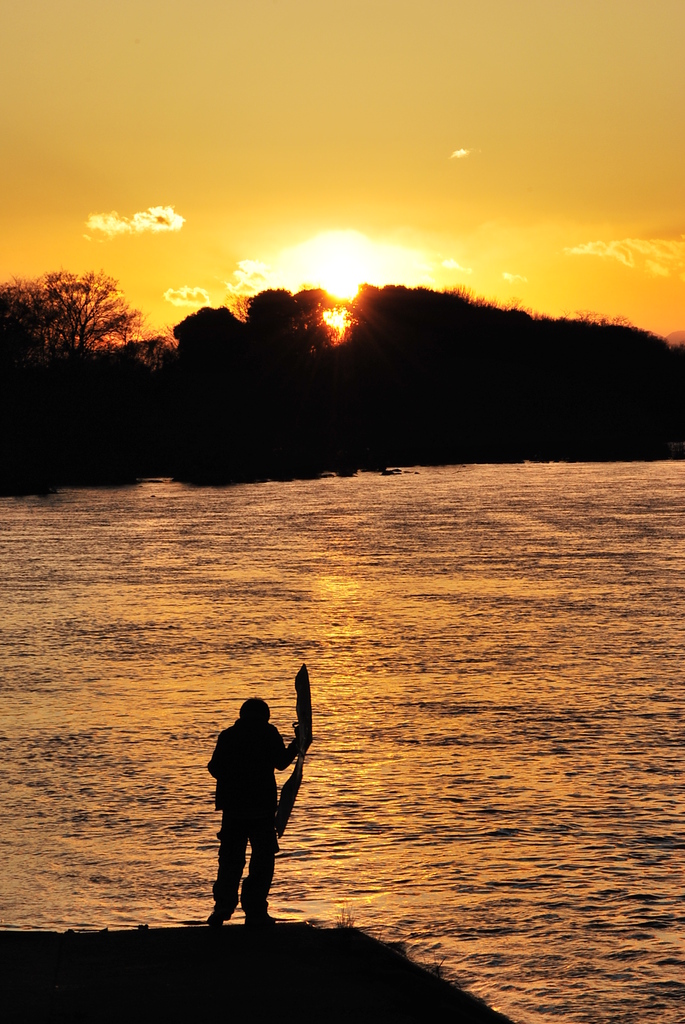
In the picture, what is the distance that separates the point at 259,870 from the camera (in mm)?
8008

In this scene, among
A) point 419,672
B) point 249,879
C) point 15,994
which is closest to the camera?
point 15,994

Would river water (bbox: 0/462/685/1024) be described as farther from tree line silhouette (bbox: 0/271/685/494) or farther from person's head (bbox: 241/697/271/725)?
tree line silhouette (bbox: 0/271/685/494)

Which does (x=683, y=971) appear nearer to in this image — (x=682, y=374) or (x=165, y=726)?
(x=165, y=726)

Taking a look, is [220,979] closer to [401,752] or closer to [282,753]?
[282,753]

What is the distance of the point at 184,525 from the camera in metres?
49.6

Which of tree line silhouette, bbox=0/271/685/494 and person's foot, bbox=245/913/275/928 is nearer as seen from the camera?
person's foot, bbox=245/913/275/928

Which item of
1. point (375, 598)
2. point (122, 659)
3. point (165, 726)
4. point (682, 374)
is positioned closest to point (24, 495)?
point (375, 598)

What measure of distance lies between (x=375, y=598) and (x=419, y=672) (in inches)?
339

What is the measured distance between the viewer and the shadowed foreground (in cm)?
638

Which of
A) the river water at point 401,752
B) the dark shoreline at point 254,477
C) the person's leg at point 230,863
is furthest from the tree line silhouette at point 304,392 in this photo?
the person's leg at point 230,863

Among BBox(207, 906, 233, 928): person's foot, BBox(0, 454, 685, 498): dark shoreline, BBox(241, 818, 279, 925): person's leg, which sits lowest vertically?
BBox(207, 906, 233, 928): person's foot

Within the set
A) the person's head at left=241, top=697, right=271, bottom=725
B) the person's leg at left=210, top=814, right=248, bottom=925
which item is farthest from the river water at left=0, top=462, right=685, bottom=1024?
the person's head at left=241, top=697, right=271, bottom=725

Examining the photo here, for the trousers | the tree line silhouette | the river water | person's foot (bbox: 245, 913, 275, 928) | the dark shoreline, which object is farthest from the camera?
the tree line silhouette

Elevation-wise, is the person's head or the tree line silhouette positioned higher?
the tree line silhouette
